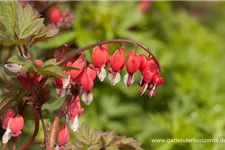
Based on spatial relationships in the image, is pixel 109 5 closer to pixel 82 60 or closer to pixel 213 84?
pixel 213 84

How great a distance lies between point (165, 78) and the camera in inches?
128

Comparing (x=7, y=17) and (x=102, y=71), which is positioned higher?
(x=7, y=17)

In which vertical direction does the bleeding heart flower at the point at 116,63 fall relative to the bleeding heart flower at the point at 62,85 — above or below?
above

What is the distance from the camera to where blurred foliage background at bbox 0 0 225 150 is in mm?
2406

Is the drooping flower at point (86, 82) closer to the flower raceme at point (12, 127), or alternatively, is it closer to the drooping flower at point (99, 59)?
the drooping flower at point (99, 59)

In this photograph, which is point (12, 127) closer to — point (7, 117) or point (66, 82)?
point (7, 117)

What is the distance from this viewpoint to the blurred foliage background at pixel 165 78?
2.41m

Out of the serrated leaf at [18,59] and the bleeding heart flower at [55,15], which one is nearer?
the serrated leaf at [18,59]

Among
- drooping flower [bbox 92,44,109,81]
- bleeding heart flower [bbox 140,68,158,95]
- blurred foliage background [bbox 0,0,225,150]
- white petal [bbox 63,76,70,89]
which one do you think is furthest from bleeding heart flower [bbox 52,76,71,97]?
blurred foliage background [bbox 0,0,225,150]

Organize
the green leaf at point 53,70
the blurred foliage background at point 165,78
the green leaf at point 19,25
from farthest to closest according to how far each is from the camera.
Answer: the blurred foliage background at point 165,78
the green leaf at point 19,25
the green leaf at point 53,70

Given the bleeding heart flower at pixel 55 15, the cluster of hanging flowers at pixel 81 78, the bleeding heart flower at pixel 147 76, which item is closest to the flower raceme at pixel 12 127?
the cluster of hanging flowers at pixel 81 78

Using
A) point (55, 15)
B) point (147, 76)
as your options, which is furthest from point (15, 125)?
point (55, 15)

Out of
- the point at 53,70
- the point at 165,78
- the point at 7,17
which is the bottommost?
the point at 53,70

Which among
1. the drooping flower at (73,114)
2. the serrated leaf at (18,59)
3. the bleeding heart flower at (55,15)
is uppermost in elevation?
the bleeding heart flower at (55,15)
